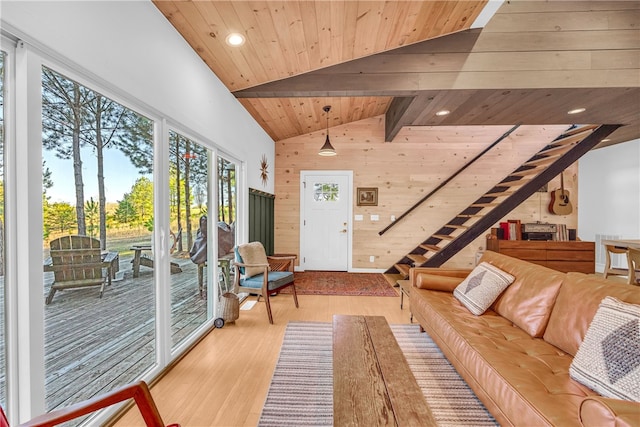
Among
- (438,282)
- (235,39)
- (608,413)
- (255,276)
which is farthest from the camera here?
(255,276)

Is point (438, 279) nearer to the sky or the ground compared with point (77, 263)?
nearer to the ground

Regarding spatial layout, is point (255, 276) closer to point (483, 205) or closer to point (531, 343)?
point (531, 343)

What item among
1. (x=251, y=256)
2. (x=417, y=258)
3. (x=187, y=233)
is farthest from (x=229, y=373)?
(x=417, y=258)

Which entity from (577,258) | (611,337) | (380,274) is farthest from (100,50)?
(577,258)

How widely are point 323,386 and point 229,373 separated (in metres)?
0.73

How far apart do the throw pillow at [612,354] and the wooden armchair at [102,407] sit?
1.76 m

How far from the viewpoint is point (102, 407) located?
36.5 inches

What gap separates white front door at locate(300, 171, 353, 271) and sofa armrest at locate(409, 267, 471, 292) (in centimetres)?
268

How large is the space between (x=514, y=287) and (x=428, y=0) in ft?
7.72

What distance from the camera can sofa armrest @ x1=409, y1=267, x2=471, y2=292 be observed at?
109 inches

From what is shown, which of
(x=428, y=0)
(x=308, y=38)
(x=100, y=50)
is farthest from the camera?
(x=308, y=38)

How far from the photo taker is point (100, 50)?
1.47 metres

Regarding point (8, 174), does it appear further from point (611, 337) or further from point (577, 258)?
point (577, 258)

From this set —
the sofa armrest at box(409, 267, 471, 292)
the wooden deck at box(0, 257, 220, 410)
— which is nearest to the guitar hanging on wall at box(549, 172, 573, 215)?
the sofa armrest at box(409, 267, 471, 292)
